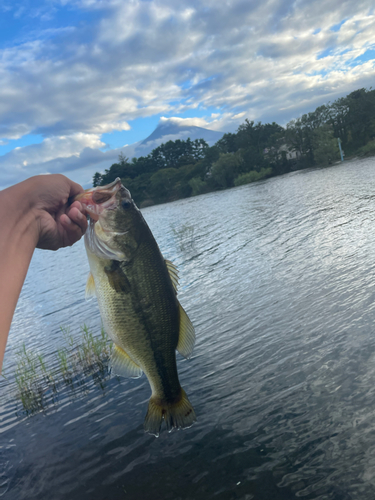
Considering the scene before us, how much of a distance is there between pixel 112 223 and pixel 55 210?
48 centimetres

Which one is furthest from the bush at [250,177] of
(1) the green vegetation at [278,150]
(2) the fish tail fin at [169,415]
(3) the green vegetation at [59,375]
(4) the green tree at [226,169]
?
(2) the fish tail fin at [169,415]

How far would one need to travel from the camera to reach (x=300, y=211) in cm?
2628

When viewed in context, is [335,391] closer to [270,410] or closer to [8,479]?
[270,410]

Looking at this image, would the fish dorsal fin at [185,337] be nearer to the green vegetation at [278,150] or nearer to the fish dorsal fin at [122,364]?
the fish dorsal fin at [122,364]

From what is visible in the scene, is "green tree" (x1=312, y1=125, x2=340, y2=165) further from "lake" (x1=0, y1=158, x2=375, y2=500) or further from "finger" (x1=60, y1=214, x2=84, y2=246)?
"finger" (x1=60, y1=214, x2=84, y2=246)

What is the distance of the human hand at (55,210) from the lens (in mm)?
2566

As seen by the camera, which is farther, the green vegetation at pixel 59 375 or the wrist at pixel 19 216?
the green vegetation at pixel 59 375

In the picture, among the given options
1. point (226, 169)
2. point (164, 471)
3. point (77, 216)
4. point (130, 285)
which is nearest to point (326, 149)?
point (226, 169)

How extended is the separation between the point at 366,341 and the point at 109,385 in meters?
5.69

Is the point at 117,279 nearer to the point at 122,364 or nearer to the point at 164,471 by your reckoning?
the point at 122,364

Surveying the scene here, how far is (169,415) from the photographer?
3582mm

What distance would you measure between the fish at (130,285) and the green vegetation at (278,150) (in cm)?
8095

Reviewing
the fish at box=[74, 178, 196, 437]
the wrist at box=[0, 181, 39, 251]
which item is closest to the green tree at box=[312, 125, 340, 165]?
the fish at box=[74, 178, 196, 437]

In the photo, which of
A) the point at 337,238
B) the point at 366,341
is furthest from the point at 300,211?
the point at 366,341
